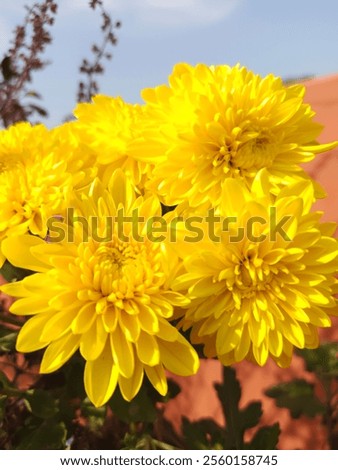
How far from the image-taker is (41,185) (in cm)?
58

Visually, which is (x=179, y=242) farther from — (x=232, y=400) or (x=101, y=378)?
(x=232, y=400)

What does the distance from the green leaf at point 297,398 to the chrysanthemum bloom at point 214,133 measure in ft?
1.18

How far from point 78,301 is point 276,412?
590 millimetres

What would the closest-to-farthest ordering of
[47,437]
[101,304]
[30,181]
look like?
[101,304] < [30,181] < [47,437]

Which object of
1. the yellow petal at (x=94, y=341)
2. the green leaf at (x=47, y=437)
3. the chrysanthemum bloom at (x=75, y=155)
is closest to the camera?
the yellow petal at (x=94, y=341)

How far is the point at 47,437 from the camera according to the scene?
2.32 feet

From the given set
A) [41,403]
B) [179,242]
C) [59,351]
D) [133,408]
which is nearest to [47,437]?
[41,403]

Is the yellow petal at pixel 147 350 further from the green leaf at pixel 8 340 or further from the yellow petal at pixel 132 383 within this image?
the green leaf at pixel 8 340

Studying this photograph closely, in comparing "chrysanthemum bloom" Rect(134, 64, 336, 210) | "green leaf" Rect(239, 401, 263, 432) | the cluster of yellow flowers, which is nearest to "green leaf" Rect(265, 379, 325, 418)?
"green leaf" Rect(239, 401, 263, 432)

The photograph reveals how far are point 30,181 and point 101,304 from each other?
0.64 ft

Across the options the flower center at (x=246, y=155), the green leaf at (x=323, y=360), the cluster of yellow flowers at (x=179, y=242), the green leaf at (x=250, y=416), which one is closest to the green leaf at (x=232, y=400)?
the green leaf at (x=250, y=416)

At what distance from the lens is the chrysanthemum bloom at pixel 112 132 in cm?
61

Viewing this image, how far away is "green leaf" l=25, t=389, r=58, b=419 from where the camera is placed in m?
0.69
